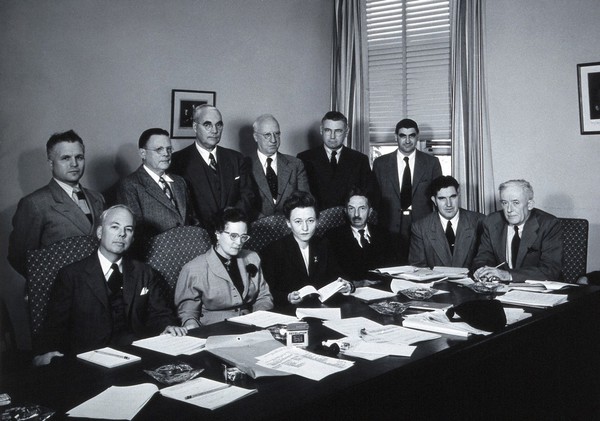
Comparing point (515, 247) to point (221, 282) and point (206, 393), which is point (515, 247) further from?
point (206, 393)

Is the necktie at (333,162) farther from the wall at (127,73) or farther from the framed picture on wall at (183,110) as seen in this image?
the framed picture on wall at (183,110)

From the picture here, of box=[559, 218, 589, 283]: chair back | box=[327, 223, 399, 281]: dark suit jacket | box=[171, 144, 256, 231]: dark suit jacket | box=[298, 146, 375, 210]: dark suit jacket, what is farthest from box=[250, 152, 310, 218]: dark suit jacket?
box=[559, 218, 589, 283]: chair back

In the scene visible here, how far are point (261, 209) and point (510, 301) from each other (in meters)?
2.08

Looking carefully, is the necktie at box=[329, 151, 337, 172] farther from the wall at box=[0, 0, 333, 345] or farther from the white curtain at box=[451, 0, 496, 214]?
the white curtain at box=[451, 0, 496, 214]

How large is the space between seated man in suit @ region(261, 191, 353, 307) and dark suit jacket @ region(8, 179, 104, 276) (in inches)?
42.7

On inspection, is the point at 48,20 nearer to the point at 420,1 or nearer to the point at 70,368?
the point at 70,368

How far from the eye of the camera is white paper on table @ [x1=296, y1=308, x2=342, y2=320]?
2.51m

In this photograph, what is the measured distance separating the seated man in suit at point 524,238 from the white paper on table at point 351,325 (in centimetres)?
149

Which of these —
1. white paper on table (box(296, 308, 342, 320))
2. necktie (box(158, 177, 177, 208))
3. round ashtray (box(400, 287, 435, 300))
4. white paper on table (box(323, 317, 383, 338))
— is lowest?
white paper on table (box(323, 317, 383, 338))

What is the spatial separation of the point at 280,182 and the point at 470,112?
80.2 inches

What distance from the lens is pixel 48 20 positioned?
13.0 feet

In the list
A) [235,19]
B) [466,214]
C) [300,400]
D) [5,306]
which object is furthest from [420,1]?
[300,400]

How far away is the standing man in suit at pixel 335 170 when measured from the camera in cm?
469

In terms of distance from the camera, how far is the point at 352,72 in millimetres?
5953
